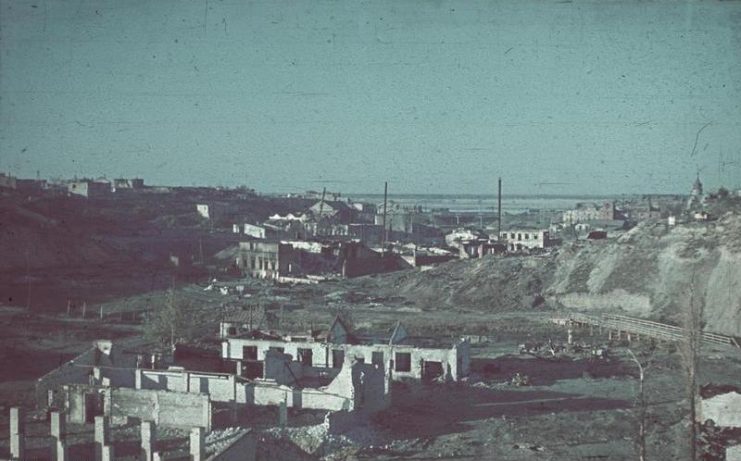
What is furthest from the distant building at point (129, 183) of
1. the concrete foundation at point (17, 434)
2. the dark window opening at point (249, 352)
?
the concrete foundation at point (17, 434)

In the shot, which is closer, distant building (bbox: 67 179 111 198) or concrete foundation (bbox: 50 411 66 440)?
concrete foundation (bbox: 50 411 66 440)

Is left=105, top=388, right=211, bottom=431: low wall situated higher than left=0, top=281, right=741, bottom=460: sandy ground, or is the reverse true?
left=105, top=388, right=211, bottom=431: low wall

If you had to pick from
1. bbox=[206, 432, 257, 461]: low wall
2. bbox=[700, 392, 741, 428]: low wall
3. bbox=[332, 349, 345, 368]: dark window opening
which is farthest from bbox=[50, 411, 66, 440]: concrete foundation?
bbox=[700, 392, 741, 428]: low wall

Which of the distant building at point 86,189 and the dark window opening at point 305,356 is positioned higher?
the distant building at point 86,189

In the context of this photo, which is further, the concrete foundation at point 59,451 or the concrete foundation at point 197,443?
the concrete foundation at point 59,451

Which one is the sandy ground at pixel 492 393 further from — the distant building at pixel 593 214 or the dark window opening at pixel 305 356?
the distant building at pixel 593 214

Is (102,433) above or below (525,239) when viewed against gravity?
below

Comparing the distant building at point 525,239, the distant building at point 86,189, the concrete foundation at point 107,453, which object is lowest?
the concrete foundation at point 107,453

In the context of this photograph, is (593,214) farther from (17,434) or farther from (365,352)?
(17,434)

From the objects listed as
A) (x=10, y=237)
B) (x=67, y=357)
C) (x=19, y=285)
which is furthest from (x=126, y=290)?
(x=67, y=357)

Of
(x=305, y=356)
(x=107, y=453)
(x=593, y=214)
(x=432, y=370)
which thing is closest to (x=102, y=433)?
(x=107, y=453)

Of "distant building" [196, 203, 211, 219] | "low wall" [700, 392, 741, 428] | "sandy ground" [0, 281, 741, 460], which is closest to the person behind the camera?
"sandy ground" [0, 281, 741, 460]

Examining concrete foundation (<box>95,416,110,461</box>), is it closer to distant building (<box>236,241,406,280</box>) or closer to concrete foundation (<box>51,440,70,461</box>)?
concrete foundation (<box>51,440,70,461</box>)
